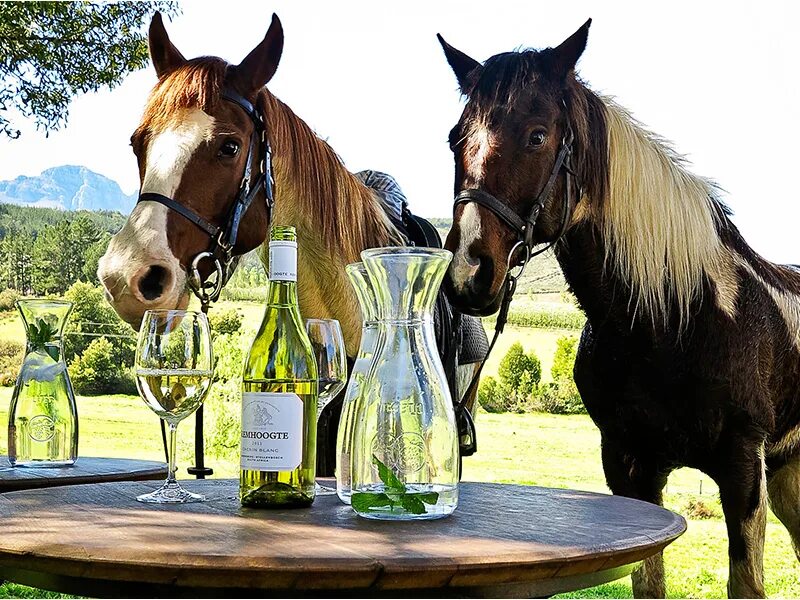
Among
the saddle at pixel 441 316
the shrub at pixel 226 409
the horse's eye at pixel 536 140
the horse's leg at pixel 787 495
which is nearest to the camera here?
the horse's eye at pixel 536 140

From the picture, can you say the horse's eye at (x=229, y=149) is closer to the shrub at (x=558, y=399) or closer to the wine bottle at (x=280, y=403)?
the wine bottle at (x=280, y=403)

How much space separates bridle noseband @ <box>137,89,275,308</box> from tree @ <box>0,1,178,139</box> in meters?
3.06

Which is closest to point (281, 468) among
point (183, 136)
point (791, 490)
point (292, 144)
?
point (183, 136)

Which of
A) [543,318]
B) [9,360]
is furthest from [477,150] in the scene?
[9,360]

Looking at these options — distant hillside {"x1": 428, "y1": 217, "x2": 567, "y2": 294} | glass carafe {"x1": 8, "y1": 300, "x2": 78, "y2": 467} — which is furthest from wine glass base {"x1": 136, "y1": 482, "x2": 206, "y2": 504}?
distant hillside {"x1": 428, "y1": 217, "x2": 567, "y2": 294}

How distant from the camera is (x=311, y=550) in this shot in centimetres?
69

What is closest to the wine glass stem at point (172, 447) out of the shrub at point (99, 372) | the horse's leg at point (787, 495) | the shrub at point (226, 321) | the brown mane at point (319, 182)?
the brown mane at point (319, 182)

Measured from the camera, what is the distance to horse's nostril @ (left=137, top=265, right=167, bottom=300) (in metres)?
1.75

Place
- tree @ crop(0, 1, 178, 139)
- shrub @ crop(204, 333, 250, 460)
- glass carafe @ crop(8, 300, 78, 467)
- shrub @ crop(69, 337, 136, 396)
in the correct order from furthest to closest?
1. shrub @ crop(69, 337, 136, 396)
2. shrub @ crop(204, 333, 250, 460)
3. tree @ crop(0, 1, 178, 139)
4. glass carafe @ crop(8, 300, 78, 467)

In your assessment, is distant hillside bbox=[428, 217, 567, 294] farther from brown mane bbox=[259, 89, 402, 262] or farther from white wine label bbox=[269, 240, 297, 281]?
white wine label bbox=[269, 240, 297, 281]

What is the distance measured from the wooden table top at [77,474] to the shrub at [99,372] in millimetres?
4122

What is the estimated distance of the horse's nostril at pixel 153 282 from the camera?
175 centimetres

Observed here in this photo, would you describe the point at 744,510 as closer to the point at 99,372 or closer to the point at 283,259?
the point at 283,259

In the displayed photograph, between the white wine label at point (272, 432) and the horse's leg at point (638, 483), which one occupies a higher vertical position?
the white wine label at point (272, 432)
